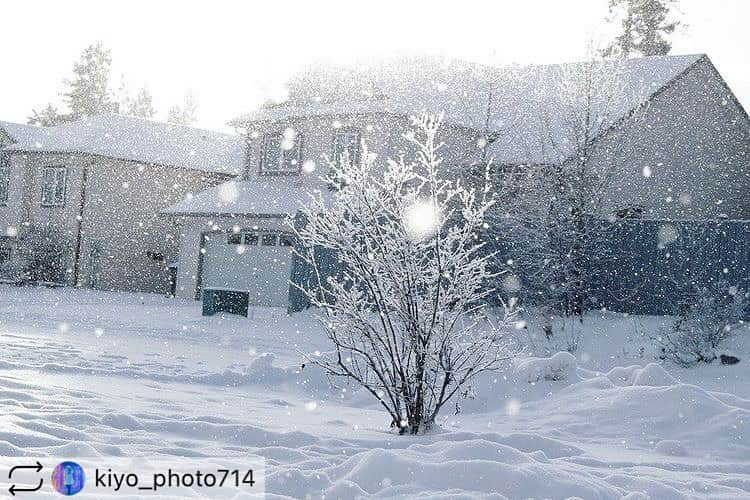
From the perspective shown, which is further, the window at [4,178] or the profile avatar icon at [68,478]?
the window at [4,178]

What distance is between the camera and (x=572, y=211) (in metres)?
18.1

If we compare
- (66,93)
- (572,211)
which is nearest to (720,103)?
(572,211)

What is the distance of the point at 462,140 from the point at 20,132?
64.9 feet

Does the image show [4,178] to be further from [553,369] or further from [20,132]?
[553,369]

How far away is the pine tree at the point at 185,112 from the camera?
6832cm

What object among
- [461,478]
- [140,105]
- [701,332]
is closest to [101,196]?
[701,332]

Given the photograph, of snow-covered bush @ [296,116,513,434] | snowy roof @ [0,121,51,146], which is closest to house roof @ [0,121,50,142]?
snowy roof @ [0,121,51,146]

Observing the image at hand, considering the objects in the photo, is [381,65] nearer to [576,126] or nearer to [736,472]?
[576,126]

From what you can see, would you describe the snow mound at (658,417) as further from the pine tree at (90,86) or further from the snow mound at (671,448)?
the pine tree at (90,86)

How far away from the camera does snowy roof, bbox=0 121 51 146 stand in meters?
33.1

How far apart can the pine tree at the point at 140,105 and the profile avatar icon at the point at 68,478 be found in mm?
64210

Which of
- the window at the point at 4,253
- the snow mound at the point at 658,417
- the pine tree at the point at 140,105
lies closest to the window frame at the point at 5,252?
the window at the point at 4,253

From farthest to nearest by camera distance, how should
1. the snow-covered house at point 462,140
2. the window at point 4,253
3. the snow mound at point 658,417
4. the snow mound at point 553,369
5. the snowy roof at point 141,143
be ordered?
the window at point 4,253 < the snowy roof at point 141,143 < the snow-covered house at point 462,140 < the snow mound at point 553,369 < the snow mound at point 658,417

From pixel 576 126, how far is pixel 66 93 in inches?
1894
